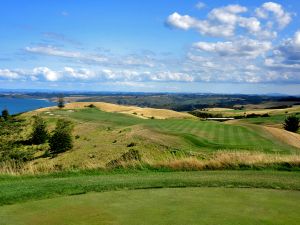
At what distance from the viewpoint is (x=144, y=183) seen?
11.9 m

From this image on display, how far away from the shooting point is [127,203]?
381 inches

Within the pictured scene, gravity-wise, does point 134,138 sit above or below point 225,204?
below

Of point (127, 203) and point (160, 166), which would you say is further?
point (160, 166)

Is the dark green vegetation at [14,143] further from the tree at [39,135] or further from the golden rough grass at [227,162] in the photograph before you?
the golden rough grass at [227,162]

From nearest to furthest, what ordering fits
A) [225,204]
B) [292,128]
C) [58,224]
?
[58,224]
[225,204]
[292,128]

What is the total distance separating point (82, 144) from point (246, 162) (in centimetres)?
2954

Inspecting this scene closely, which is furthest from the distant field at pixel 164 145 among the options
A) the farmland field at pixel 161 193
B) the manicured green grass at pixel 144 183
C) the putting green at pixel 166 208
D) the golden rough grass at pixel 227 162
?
the putting green at pixel 166 208

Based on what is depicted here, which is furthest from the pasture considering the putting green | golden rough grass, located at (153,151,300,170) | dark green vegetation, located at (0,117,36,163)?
dark green vegetation, located at (0,117,36,163)

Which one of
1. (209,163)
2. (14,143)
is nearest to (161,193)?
(209,163)

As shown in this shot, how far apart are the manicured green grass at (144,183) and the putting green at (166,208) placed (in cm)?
49

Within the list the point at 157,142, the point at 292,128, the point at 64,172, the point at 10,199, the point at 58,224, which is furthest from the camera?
the point at 292,128

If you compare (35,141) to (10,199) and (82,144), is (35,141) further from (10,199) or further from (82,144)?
(10,199)

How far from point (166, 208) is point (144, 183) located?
2.78 meters

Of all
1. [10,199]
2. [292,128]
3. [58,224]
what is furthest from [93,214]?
[292,128]
